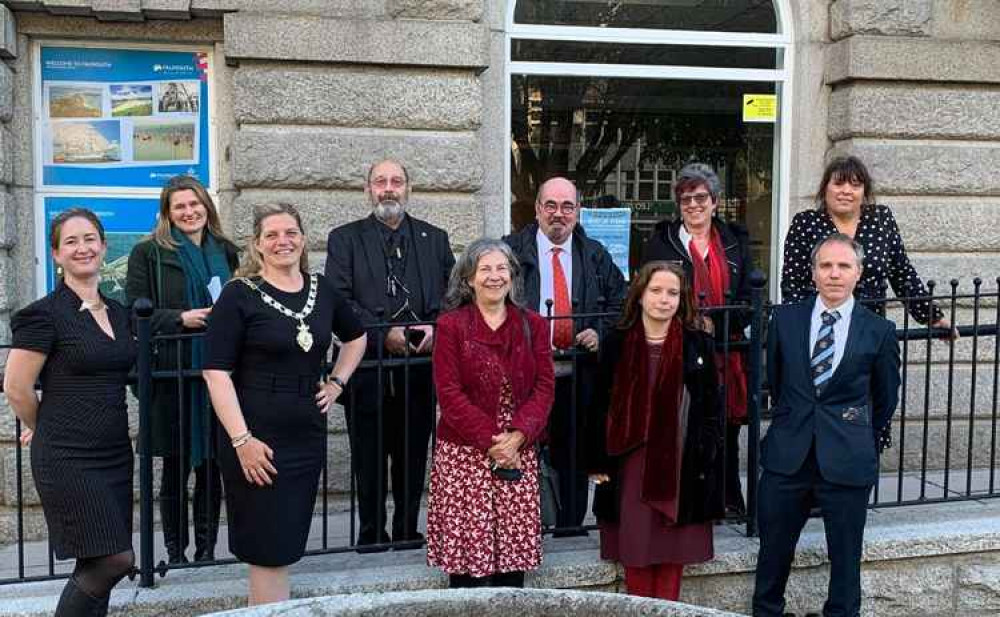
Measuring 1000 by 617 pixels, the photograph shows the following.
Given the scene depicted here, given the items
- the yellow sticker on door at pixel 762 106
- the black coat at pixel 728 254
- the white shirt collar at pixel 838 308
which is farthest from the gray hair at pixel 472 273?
the yellow sticker on door at pixel 762 106

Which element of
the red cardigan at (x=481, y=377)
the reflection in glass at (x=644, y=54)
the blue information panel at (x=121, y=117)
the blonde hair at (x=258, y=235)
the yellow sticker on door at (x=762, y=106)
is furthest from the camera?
the yellow sticker on door at (x=762, y=106)

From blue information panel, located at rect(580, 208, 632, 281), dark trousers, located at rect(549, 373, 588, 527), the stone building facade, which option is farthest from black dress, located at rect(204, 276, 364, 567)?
blue information panel, located at rect(580, 208, 632, 281)

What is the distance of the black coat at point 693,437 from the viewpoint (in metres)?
3.83

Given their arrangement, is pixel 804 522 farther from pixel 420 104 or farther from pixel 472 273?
pixel 420 104

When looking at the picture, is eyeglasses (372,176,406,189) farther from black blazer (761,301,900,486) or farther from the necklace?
black blazer (761,301,900,486)

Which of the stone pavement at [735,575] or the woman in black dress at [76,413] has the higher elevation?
Result: the woman in black dress at [76,413]

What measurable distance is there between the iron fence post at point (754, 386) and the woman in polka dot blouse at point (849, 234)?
30 centimetres

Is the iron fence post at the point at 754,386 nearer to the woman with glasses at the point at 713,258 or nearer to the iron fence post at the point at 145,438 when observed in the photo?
the woman with glasses at the point at 713,258

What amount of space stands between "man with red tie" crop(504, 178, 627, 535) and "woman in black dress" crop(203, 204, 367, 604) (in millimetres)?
1289

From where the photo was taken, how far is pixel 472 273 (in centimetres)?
372

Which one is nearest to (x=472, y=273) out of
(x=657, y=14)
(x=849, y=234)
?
(x=849, y=234)

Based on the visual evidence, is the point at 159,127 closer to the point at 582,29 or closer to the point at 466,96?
the point at 466,96

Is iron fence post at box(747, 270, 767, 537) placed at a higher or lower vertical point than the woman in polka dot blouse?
lower

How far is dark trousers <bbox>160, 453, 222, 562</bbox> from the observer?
4062 millimetres
